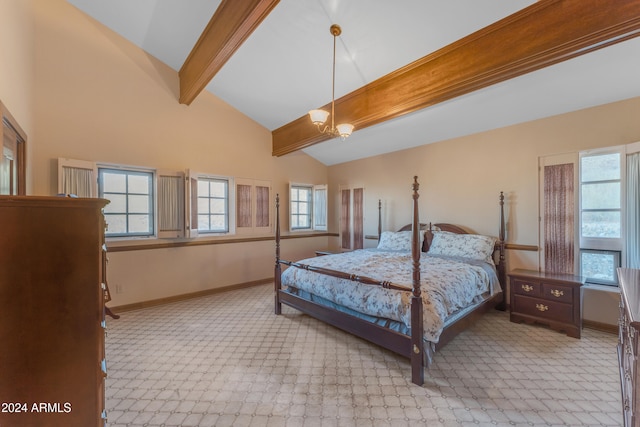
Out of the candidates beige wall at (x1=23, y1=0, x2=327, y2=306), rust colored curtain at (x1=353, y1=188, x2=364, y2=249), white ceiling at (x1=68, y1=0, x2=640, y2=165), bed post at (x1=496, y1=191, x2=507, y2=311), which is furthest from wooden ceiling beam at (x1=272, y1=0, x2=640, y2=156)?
beige wall at (x1=23, y1=0, x2=327, y2=306)

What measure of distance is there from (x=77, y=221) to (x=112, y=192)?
3199 millimetres

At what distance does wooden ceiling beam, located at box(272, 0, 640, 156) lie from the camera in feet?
6.09

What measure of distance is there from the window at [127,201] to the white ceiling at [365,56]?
71.9 inches

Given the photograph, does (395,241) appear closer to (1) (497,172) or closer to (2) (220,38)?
(1) (497,172)

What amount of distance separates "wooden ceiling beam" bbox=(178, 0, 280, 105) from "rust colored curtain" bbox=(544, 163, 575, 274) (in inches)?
148

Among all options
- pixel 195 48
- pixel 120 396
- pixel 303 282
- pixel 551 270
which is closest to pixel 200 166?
pixel 195 48

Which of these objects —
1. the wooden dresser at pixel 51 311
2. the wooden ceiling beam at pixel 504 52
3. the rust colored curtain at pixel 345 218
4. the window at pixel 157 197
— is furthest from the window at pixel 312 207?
the wooden dresser at pixel 51 311

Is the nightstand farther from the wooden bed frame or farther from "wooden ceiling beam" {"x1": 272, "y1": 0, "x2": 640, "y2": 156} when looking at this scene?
"wooden ceiling beam" {"x1": 272, "y1": 0, "x2": 640, "y2": 156}

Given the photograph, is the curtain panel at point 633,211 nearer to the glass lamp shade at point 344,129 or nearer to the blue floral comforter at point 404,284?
the blue floral comforter at point 404,284

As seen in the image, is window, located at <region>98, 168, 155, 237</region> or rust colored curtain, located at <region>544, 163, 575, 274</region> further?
window, located at <region>98, 168, 155, 237</region>

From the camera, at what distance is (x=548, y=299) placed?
3.05m

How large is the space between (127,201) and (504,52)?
15.7 ft

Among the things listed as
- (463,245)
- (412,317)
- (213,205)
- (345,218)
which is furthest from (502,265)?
(213,205)

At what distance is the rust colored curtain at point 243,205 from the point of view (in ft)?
15.9
